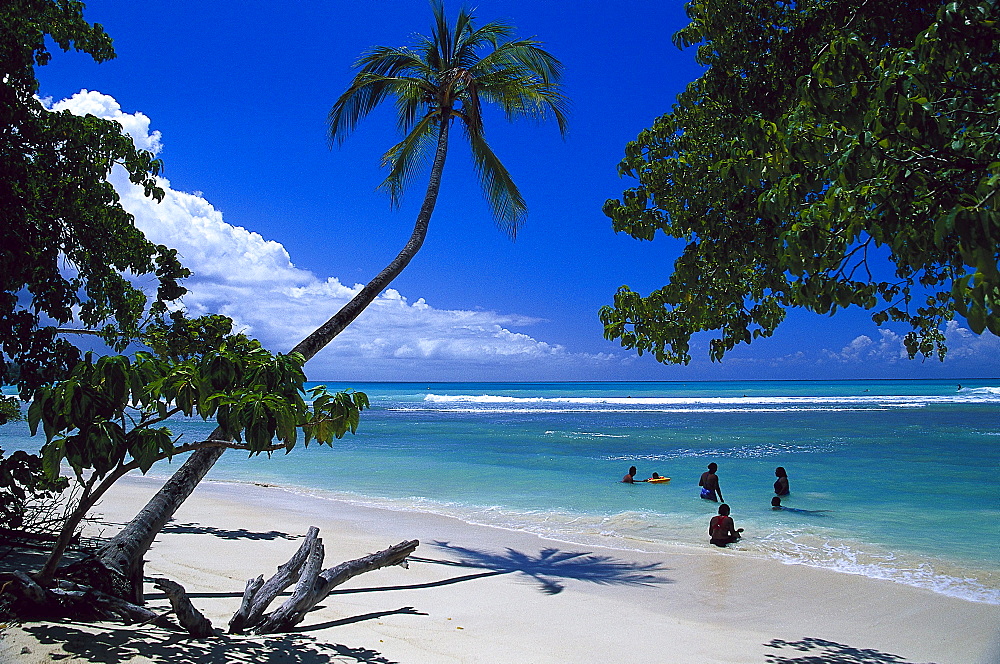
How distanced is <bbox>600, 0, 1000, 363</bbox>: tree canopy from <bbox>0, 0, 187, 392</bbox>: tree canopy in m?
4.80

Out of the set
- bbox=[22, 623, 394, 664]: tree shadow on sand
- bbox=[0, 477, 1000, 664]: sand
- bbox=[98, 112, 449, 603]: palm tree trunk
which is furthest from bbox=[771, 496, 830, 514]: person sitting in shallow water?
bbox=[22, 623, 394, 664]: tree shadow on sand

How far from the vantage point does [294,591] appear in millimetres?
4867

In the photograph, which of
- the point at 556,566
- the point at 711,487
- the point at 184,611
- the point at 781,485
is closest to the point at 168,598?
the point at 184,611

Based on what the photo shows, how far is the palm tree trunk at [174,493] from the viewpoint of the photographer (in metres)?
4.57

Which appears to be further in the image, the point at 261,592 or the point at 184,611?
the point at 261,592

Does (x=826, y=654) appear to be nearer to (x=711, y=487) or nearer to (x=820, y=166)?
(x=820, y=166)

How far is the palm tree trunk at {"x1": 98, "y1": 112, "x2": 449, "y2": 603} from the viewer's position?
457 cm

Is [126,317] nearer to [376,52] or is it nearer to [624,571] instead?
[376,52]

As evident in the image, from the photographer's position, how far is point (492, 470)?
18297 millimetres

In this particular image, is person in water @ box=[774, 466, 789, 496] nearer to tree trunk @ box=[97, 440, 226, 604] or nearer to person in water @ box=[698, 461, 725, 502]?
person in water @ box=[698, 461, 725, 502]

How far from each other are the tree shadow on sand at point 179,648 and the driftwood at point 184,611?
2.5 inches

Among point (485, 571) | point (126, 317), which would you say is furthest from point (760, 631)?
point (126, 317)

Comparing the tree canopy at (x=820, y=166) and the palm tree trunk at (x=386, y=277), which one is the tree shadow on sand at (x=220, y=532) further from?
the tree canopy at (x=820, y=166)

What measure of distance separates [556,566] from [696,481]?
8.63 m
